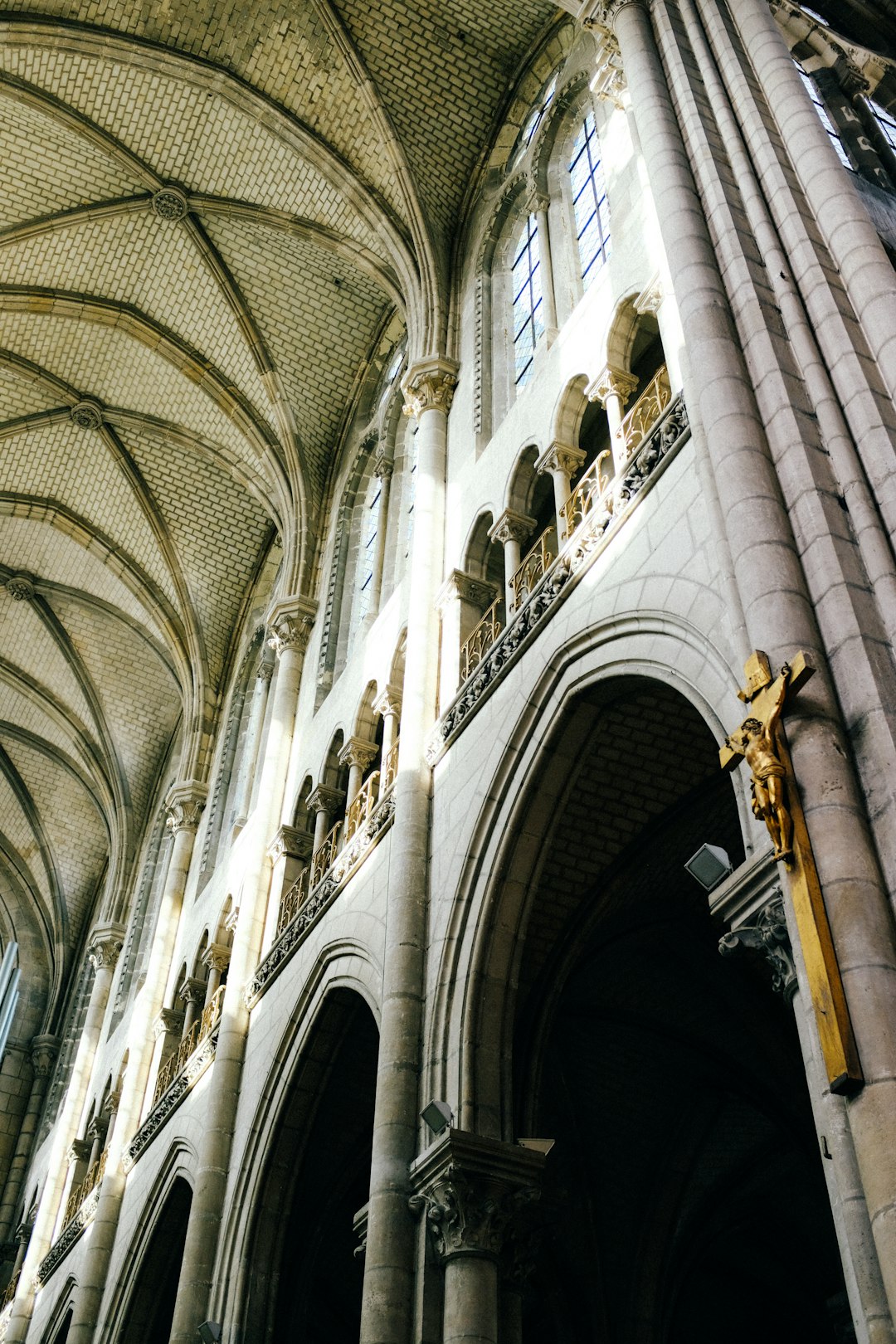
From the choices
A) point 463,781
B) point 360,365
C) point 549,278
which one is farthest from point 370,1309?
point 360,365

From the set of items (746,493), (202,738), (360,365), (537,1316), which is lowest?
(537,1316)

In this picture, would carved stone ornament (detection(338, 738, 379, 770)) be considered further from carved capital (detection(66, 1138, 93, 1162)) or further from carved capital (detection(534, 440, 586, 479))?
carved capital (detection(66, 1138, 93, 1162))

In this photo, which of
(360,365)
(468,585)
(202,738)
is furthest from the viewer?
(202,738)

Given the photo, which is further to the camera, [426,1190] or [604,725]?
[604,725]

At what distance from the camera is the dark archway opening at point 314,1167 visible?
1073cm

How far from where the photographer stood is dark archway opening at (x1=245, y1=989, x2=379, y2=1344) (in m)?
10.7

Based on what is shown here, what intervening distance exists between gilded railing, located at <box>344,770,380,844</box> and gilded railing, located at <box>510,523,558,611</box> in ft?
8.03

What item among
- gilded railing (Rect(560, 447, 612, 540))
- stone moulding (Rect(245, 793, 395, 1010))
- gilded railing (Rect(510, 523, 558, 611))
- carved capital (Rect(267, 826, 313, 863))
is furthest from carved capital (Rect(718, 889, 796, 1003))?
carved capital (Rect(267, 826, 313, 863))

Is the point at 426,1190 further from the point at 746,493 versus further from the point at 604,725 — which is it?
the point at 746,493

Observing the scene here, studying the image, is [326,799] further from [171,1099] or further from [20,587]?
[20,587]

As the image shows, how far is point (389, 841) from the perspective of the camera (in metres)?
10.4

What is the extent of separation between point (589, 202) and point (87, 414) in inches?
367

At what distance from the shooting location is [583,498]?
9.46m

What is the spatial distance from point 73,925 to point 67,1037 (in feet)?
7.35
